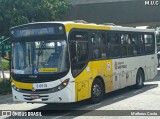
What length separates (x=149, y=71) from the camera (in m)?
18.4

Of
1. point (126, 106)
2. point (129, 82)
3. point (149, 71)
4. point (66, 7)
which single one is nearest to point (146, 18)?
point (66, 7)

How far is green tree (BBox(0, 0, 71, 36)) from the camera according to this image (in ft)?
69.4

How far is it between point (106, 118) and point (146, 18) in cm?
2422

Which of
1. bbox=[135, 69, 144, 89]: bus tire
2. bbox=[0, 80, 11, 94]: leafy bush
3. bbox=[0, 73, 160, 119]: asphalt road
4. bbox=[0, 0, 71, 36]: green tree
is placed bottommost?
bbox=[0, 80, 11, 94]: leafy bush

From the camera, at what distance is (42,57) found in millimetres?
11391

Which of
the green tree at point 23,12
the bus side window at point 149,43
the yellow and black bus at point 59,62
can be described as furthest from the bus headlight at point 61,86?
the green tree at point 23,12

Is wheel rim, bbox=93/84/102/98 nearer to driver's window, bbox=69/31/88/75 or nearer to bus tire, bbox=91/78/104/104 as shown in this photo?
bus tire, bbox=91/78/104/104

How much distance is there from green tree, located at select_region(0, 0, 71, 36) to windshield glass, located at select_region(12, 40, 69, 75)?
9370 millimetres

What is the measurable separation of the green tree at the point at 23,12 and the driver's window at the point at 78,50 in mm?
9183

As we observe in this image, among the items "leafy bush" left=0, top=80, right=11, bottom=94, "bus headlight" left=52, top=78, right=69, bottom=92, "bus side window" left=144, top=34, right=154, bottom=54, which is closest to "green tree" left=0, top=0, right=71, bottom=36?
"leafy bush" left=0, top=80, right=11, bottom=94

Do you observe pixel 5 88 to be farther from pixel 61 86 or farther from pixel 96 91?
pixel 61 86

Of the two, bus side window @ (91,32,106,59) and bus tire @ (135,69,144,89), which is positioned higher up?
bus side window @ (91,32,106,59)

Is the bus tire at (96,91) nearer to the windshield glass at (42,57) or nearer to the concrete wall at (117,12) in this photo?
the windshield glass at (42,57)

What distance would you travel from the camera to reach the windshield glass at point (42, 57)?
11.2m
